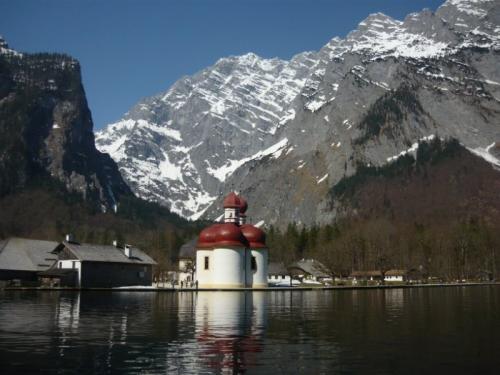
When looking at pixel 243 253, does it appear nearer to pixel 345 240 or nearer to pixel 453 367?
pixel 345 240

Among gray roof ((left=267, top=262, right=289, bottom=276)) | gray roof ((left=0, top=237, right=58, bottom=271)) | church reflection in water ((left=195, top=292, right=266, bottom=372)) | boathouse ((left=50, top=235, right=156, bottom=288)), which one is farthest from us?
gray roof ((left=267, top=262, right=289, bottom=276))

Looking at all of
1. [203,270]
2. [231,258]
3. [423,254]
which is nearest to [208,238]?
[203,270]

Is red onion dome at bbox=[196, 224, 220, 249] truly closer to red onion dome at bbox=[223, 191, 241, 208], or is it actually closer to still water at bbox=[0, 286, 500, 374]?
red onion dome at bbox=[223, 191, 241, 208]

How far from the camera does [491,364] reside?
2722 centimetres

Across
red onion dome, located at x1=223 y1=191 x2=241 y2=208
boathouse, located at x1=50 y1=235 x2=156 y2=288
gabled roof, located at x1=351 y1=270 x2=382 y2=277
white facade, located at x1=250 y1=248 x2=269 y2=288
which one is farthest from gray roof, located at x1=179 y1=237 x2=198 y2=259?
white facade, located at x1=250 y1=248 x2=269 y2=288

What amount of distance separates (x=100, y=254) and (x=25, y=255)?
12.8 metres

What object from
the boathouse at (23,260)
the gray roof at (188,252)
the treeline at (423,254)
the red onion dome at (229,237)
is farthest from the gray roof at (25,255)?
the treeline at (423,254)

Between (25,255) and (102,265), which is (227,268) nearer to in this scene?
(102,265)

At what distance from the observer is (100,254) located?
112 metres

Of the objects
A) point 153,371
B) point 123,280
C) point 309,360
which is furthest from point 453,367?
point 123,280

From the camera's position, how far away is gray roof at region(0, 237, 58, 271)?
109 meters

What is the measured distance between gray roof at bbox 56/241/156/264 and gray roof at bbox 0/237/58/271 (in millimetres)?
4199

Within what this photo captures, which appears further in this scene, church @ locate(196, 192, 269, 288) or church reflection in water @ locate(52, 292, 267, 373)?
church @ locate(196, 192, 269, 288)

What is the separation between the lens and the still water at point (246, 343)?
1038 inches
